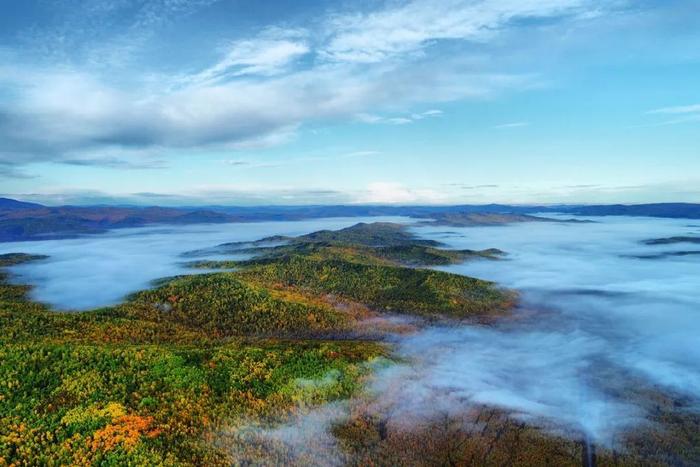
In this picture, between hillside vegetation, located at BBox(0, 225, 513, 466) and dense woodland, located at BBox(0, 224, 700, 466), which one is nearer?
hillside vegetation, located at BBox(0, 225, 513, 466)

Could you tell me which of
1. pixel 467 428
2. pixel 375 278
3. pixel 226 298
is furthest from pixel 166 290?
pixel 467 428

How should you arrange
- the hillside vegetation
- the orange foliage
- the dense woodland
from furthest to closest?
the dense woodland
the hillside vegetation
the orange foliage

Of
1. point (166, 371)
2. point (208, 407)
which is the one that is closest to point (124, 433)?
point (208, 407)

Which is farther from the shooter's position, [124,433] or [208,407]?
[208,407]

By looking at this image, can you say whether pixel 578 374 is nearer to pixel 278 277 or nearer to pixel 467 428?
pixel 467 428

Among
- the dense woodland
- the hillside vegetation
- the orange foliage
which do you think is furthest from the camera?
the dense woodland

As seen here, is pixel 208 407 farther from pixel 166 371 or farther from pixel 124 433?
pixel 166 371

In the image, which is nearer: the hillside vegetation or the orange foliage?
the orange foliage

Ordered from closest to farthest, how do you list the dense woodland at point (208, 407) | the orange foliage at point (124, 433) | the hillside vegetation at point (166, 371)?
the orange foliage at point (124, 433) < the hillside vegetation at point (166, 371) < the dense woodland at point (208, 407)

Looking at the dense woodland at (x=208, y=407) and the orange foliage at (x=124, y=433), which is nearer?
the orange foliage at (x=124, y=433)

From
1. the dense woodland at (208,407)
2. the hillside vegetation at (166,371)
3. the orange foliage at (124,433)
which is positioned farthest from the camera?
the dense woodland at (208,407)

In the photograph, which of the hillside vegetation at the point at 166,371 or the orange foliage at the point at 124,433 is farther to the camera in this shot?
the hillside vegetation at the point at 166,371

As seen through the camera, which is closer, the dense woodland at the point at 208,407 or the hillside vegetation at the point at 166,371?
the hillside vegetation at the point at 166,371
